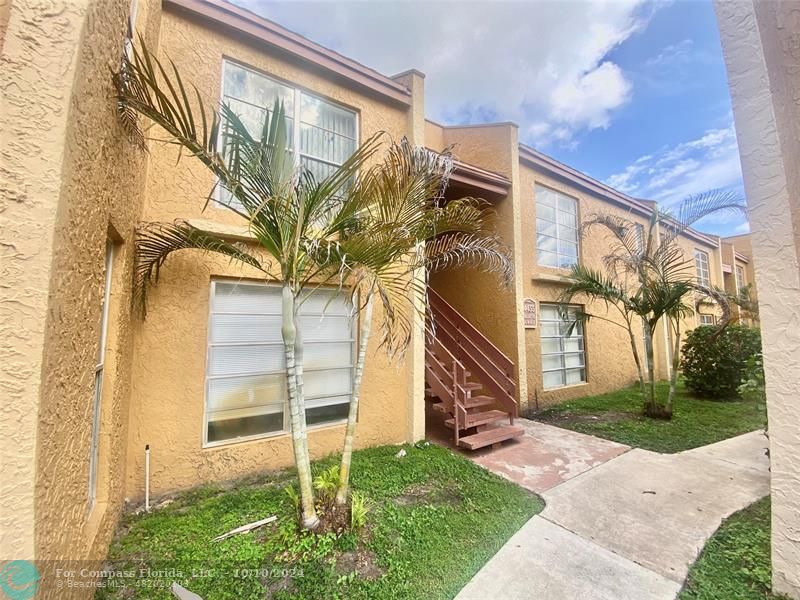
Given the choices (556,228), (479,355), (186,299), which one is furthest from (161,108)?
(556,228)

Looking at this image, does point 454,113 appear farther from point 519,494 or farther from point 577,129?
point 519,494

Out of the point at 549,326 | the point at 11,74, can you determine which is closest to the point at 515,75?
the point at 549,326

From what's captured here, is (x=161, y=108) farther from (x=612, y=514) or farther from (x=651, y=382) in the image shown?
(x=651, y=382)

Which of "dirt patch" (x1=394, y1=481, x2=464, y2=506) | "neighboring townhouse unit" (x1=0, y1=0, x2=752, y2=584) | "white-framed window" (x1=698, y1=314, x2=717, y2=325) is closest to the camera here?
"neighboring townhouse unit" (x1=0, y1=0, x2=752, y2=584)

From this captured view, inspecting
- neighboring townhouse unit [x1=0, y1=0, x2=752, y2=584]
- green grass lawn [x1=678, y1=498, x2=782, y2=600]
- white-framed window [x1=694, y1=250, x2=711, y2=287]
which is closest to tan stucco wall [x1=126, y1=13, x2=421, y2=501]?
neighboring townhouse unit [x1=0, y1=0, x2=752, y2=584]

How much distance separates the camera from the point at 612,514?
12.1 ft

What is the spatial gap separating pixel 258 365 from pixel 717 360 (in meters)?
11.3

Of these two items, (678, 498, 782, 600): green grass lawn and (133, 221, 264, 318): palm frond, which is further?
(133, 221, 264, 318): palm frond

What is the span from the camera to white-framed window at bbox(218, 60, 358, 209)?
4652 millimetres

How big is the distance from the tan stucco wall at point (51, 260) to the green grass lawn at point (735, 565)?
13.8ft

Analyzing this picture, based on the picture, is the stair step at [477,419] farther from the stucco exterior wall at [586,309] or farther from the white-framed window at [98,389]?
the white-framed window at [98,389]

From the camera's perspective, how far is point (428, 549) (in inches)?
121

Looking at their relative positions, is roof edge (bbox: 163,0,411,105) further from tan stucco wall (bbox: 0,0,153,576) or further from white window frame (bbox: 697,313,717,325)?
white window frame (bbox: 697,313,717,325)

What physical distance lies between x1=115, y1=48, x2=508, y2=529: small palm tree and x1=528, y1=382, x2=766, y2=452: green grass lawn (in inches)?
215
